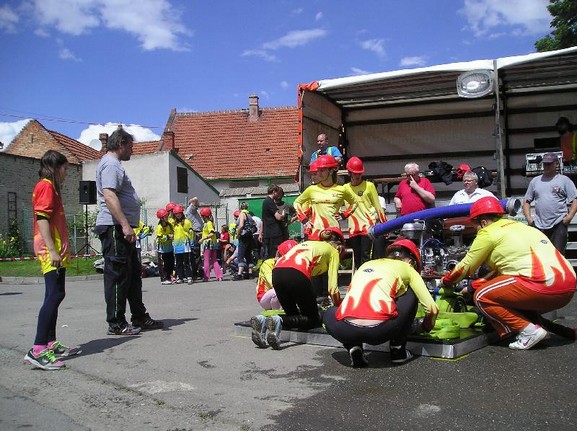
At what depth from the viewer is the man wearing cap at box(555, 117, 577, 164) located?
10.7 meters

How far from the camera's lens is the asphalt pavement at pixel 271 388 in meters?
3.54

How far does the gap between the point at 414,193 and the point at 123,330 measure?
4420mm

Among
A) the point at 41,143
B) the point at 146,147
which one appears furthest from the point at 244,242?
the point at 41,143

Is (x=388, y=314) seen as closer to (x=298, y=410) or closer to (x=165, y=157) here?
(x=298, y=410)

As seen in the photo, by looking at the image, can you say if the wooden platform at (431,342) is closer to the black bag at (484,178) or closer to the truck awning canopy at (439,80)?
the black bag at (484,178)

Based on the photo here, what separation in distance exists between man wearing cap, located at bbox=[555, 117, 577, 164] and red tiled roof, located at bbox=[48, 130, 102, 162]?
30650 mm

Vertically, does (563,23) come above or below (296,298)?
above

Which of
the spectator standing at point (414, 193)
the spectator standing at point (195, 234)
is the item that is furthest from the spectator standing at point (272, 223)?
the spectator standing at point (414, 193)

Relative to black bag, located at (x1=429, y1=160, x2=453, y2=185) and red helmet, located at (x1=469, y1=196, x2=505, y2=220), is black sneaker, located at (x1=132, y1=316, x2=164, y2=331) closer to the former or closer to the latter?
red helmet, located at (x1=469, y1=196, x2=505, y2=220)

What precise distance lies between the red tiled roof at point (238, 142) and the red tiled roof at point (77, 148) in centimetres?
474

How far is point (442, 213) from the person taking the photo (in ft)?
→ 20.0

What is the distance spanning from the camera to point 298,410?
3.73 meters

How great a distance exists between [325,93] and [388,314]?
7299 millimetres

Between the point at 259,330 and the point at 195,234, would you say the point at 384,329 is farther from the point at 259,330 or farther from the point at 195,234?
the point at 195,234
